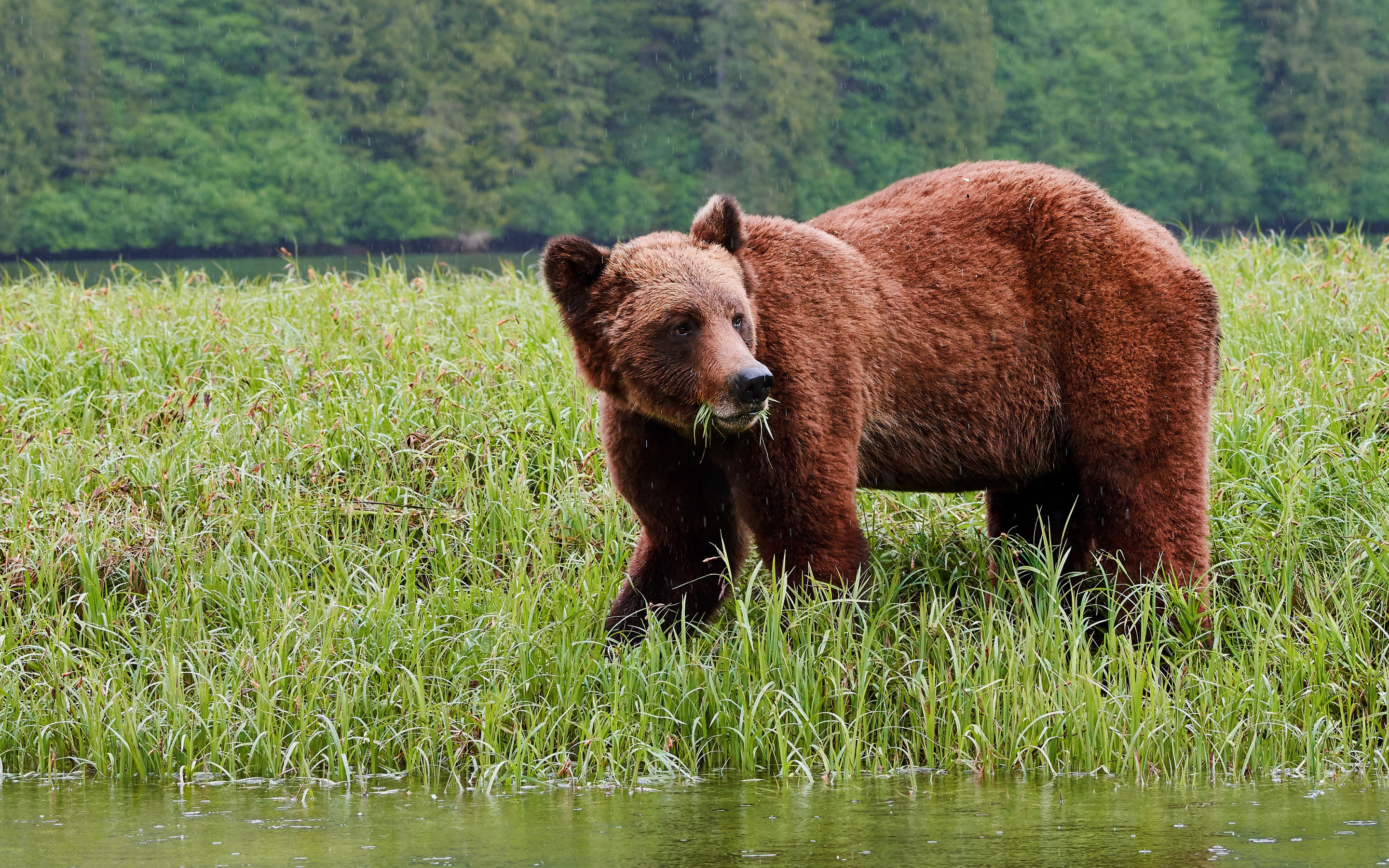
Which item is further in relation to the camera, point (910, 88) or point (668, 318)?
point (910, 88)

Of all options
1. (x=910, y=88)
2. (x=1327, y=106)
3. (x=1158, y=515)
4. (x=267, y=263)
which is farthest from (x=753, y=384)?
(x=910, y=88)

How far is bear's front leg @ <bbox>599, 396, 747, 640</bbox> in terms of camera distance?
5562 millimetres

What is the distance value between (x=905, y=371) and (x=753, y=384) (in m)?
1.12

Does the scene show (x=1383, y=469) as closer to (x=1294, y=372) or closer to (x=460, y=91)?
(x=1294, y=372)

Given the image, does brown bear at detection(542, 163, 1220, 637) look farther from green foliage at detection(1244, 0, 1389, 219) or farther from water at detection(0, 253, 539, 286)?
green foliage at detection(1244, 0, 1389, 219)

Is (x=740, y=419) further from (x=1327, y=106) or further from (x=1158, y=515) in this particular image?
(x=1327, y=106)

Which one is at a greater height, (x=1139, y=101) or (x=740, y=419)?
(x=1139, y=101)

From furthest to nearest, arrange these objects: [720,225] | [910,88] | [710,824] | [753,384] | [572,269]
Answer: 1. [910,88]
2. [720,225]
3. [572,269]
4. [753,384]
5. [710,824]

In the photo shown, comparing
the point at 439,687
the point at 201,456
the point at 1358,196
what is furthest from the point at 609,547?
the point at 1358,196

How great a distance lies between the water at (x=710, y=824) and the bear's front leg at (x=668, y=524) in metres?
1.03

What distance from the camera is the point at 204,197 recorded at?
1592 inches

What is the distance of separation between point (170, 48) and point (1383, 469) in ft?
147

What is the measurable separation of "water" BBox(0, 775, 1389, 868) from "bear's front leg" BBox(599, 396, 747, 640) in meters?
1.03

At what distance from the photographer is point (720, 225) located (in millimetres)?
5617
